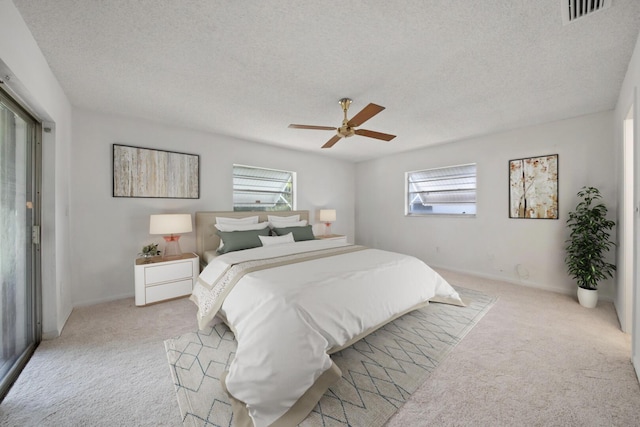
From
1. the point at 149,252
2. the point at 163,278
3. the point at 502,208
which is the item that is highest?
the point at 502,208

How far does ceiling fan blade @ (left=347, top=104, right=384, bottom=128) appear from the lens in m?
2.22

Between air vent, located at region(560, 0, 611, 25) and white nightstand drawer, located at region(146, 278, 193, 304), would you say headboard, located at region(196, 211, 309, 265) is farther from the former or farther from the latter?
air vent, located at region(560, 0, 611, 25)

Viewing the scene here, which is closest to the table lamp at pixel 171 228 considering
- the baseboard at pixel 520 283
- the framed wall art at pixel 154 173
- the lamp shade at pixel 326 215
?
the framed wall art at pixel 154 173

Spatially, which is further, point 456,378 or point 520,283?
point 520,283

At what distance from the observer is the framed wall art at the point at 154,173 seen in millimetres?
3277

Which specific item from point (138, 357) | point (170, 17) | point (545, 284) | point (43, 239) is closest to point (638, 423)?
point (545, 284)

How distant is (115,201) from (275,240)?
2.20 m

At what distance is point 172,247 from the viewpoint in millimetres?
3564

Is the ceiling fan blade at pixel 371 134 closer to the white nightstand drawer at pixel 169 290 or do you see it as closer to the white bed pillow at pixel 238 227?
the white bed pillow at pixel 238 227

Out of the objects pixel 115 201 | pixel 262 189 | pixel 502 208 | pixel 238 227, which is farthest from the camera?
pixel 262 189

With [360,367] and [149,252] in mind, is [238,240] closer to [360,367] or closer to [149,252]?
[149,252]

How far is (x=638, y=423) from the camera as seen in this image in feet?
4.61

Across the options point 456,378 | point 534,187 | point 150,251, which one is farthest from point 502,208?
point 150,251

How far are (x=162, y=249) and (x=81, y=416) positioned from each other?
244cm
